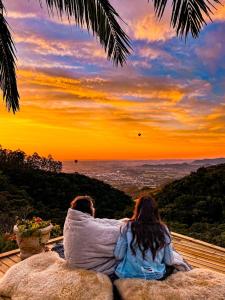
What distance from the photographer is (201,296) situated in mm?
3469

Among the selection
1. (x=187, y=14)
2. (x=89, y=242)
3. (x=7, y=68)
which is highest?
(x=187, y=14)

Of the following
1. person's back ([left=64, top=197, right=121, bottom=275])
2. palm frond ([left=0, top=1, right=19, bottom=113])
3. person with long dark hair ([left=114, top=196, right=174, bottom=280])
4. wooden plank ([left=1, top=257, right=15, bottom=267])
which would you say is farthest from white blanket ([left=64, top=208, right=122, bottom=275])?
palm frond ([left=0, top=1, right=19, bottom=113])

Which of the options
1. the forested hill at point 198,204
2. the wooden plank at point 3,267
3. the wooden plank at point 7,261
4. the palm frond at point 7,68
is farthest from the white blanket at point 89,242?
the forested hill at point 198,204

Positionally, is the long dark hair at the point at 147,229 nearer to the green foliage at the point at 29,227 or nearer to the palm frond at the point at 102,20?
the green foliage at the point at 29,227

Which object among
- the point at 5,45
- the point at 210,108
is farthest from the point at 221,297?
the point at 210,108

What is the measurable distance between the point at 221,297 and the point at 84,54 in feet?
19.9

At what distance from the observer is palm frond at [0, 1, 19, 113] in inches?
187

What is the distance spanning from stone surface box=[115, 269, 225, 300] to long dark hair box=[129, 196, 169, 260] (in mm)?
314

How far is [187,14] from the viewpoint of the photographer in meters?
3.94

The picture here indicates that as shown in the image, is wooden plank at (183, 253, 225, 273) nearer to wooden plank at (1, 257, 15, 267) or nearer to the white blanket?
the white blanket

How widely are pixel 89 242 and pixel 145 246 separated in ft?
2.01

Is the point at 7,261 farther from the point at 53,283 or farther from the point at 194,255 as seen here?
the point at 194,255

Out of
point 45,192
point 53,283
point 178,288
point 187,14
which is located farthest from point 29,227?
point 45,192

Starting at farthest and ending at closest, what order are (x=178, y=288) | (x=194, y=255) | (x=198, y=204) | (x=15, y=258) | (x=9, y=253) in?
1. (x=198, y=204)
2. (x=194, y=255)
3. (x=9, y=253)
4. (x=15, y=258)
5. (x=178, y=288)
